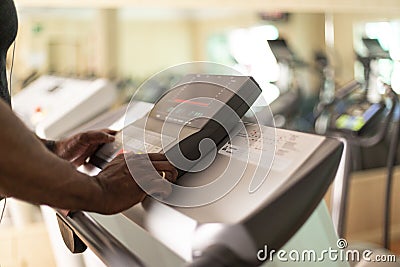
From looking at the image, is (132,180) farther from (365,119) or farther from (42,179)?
(365,119)

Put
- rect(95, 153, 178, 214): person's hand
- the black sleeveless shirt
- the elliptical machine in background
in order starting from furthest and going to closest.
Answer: the elliptical machine in background < the black sleeveless shirt < rect(95, 153, 178, 214): person's hand

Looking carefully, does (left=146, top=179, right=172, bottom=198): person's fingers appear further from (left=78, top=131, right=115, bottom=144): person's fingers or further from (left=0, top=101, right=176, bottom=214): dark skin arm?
(left=78, top=131, right=115, bottom=144): person's fingers

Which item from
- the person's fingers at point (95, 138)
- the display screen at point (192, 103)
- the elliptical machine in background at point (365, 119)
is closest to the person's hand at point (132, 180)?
the display screen at point (192, 103)

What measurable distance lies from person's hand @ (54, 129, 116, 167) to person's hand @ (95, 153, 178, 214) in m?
0.36

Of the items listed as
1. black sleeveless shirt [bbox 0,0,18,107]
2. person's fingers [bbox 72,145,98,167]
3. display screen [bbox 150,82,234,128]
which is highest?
black sleeveless shirt [bbox 0,0,18,107]

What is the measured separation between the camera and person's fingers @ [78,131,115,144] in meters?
1.43

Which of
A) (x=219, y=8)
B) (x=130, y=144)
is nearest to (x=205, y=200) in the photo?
(x=130, y=144)

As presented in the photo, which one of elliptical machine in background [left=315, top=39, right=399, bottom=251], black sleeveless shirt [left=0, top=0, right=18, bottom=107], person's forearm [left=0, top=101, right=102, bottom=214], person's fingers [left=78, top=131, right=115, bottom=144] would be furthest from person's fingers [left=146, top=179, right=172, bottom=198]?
elliptical machine in background [left=315, top=39, right=399, bottom=251]

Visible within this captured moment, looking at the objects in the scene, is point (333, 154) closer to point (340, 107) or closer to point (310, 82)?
point (340, 107)

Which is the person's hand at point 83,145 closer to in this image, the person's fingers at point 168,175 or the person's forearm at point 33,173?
the person's fingers at point 168,175

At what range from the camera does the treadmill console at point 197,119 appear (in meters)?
1.09

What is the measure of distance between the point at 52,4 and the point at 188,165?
302cm

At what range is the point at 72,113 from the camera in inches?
93.5

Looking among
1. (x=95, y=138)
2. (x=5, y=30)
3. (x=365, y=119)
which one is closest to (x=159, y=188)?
(x=95, y=138)
